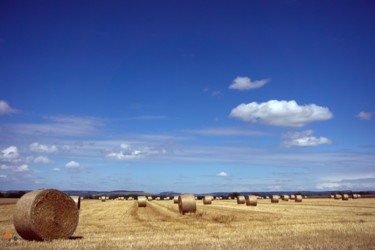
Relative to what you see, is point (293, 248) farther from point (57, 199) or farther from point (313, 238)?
point (57, 199)

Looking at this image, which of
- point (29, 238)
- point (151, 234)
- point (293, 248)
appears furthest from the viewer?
point (151, 234)

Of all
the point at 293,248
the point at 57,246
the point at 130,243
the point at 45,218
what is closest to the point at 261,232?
the point at 293,248

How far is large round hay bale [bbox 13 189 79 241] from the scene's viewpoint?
12.5 meters

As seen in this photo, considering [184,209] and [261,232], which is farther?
[184,209]

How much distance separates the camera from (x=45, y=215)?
13.0 meters

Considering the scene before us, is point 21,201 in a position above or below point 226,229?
above

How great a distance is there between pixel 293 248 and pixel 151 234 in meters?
5.60

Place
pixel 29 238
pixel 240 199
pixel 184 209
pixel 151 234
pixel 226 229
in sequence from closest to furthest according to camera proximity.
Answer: pixel 29 238 → pixel 151 234 → pixel 226 229 → pixel 184 209 → pixel 240 199

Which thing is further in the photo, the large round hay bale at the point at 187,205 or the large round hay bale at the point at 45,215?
the large round hay bale at the point at 187,205

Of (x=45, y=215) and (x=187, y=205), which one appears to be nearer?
(x=45, y=215)

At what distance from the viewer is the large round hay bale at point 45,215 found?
1253 cm

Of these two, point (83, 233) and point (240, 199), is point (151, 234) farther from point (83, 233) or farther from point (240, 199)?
point (240, 199)

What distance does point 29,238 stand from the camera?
12.6 metres

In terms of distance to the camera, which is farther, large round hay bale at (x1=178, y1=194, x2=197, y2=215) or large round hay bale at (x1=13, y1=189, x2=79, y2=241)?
large round hay bale at (x1=178, y1=194, x2=197, y2=215)
